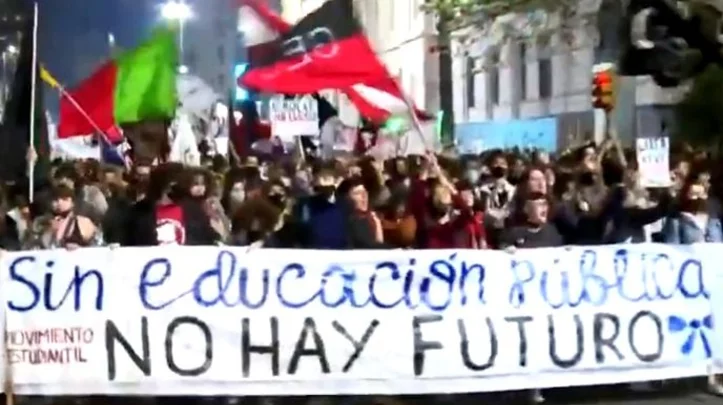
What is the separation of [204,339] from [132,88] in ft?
13.5

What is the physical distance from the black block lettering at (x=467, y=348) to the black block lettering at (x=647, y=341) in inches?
36.9

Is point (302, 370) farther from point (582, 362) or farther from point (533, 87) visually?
point (533, 87)

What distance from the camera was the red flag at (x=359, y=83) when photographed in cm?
1277

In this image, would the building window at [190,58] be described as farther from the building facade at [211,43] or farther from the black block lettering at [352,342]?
the black block lettering at [352,342]

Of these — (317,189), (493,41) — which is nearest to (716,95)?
(493,41)

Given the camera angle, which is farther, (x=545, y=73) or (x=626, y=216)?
(x=545, y=73)

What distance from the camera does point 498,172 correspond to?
14227 millimetres

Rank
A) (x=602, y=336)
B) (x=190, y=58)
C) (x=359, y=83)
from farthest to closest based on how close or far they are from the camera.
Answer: (x=190, y=58) → (x=359, y=83) → (x=602, y=336)

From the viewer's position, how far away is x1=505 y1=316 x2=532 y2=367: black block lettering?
1024 cm

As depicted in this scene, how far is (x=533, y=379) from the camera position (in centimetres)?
1027

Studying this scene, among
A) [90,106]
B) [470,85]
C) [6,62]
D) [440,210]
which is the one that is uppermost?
[470,85]

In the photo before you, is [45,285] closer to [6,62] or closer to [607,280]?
[607,280]

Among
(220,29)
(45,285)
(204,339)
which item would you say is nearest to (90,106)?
(45,285)

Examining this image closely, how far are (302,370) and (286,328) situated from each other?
0.92 ft
